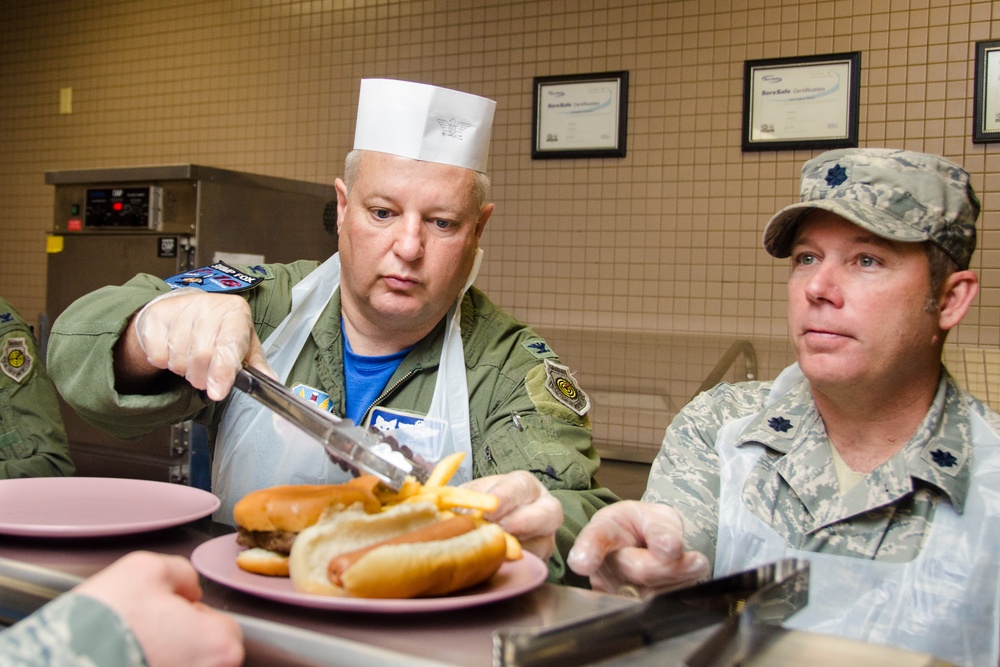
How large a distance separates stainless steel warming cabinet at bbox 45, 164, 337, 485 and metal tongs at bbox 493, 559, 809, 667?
257cm

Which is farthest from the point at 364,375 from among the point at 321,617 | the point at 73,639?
the point at 73,639

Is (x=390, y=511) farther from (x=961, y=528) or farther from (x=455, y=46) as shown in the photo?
(x=455, y=46)

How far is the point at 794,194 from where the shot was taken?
3.40m

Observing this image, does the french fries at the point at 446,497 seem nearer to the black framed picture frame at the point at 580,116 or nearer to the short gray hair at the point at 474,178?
the short gray hair at the point at 474,178

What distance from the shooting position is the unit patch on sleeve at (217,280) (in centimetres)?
155

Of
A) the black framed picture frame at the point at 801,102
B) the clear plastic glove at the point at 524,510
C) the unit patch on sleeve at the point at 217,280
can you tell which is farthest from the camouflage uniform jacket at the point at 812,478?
the black framed picture frame at the point at 801,102

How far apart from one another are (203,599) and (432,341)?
103cm

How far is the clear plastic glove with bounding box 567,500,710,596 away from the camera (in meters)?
0.99

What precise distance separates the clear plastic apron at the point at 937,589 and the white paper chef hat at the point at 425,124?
2.95ft

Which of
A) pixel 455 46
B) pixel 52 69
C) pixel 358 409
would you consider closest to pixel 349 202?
pixel 358 409

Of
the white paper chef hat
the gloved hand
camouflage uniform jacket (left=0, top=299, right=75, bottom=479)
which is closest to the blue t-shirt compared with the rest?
the white paper chef hat

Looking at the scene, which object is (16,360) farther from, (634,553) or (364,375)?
(634,553)

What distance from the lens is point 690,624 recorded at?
27.0 inches

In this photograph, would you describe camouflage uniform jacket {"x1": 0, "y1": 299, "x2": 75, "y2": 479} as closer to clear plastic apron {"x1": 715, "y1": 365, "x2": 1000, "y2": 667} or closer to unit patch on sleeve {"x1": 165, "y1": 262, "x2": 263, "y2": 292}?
unit patch on sleeve {"x1": 165, "y1": 262, "x2": 263, "y2": 292}
